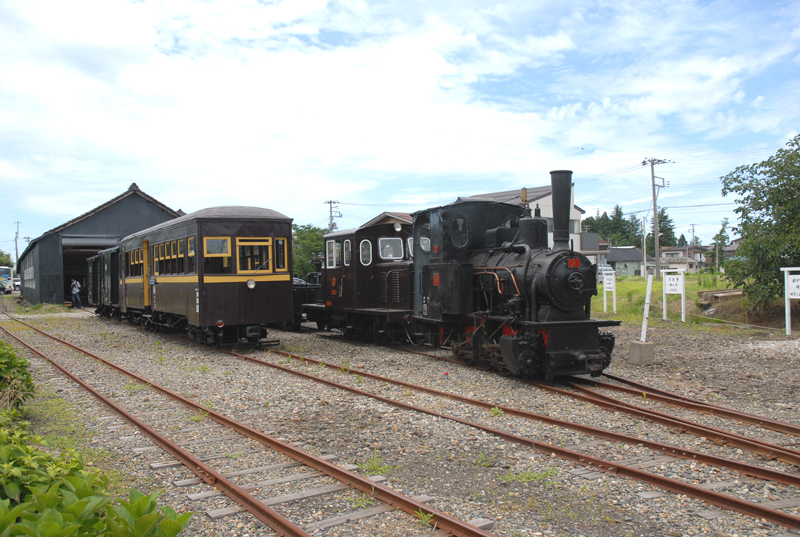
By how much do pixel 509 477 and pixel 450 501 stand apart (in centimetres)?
73

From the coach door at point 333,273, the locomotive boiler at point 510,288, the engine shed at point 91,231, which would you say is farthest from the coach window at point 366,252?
the engine shed at point 91,231

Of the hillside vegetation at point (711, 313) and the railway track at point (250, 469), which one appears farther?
the hillside vegetation at point (711, 313)

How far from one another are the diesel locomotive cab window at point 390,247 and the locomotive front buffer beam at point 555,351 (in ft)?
18.3

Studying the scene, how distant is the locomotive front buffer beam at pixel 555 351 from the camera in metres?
8.14

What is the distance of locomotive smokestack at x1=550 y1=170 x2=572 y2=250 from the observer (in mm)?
8380

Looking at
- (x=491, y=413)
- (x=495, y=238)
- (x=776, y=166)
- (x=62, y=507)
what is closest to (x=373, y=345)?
(x=495, y=238)

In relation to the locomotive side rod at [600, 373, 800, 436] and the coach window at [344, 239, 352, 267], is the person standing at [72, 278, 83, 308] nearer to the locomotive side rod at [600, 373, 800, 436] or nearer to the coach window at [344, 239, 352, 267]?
the coach window at [344, 239, 352, 267]

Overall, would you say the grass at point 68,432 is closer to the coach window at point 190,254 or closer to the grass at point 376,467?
the grass at point 376,467

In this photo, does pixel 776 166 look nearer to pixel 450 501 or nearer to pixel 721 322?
pixel 721 322

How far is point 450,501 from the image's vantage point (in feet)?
14.1

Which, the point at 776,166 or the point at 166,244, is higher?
the point at 776,166

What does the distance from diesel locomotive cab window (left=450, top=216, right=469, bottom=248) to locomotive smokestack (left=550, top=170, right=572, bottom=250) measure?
2.25 m

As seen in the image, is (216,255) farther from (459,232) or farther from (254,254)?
(459,232)

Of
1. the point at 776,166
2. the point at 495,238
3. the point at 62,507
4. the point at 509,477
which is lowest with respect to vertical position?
the point at 509,477
